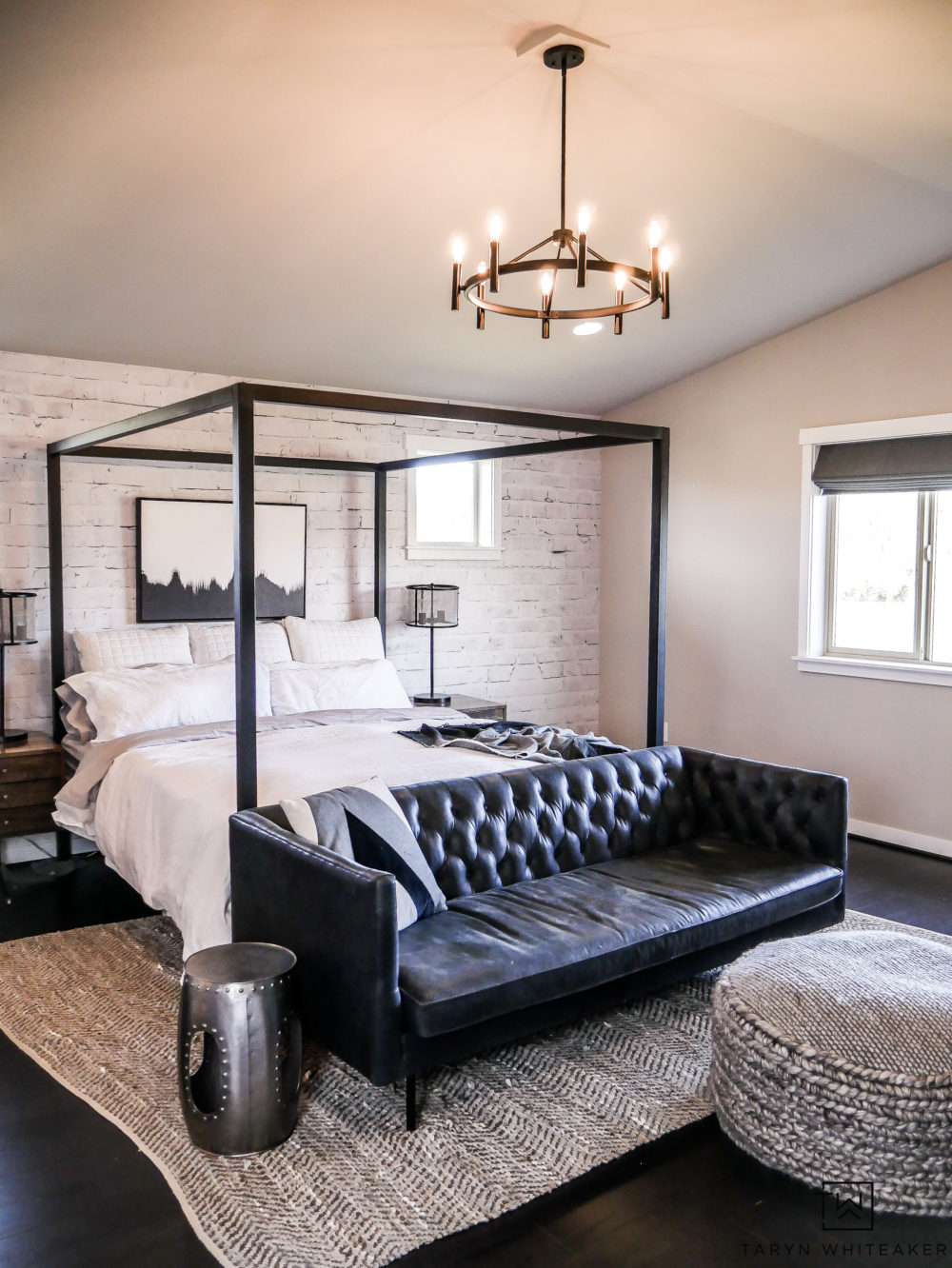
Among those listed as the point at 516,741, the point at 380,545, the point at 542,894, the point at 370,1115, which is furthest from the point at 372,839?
the point at 380,545

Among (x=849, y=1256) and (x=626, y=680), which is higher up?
(x=626, y=680)

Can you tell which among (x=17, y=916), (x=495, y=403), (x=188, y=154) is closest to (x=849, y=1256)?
(x=17, y=916)

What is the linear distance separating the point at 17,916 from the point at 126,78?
3099 mm

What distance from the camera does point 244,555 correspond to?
10.0ft

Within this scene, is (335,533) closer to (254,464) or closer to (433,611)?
(433,611)

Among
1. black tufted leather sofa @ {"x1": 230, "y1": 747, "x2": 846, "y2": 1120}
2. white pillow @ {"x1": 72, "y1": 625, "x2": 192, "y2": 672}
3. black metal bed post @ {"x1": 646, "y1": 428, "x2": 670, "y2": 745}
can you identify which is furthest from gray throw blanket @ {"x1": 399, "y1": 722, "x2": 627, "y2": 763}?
white pillow @ {"x1": 72, "y1": 625, "x2": 192, "y2": 672}

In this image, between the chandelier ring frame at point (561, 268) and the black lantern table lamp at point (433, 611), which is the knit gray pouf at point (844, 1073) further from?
the black lantern table lamp at point (433, 611)

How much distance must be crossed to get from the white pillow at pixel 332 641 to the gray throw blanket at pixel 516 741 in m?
0.92

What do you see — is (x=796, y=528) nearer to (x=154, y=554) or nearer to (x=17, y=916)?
(x=154, y=554)

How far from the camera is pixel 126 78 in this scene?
112 inches

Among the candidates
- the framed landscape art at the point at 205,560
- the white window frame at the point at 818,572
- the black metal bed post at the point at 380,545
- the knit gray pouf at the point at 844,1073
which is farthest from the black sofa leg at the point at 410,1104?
the white window frame at the point at 818,572

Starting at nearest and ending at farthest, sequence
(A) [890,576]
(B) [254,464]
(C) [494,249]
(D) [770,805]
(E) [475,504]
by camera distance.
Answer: (C) [494,249]
(D) [770,805]
(B) [254,464]
(A) [890,576]
(E) [475,504]

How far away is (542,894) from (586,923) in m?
0.31

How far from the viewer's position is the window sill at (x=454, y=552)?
6.05 metres
